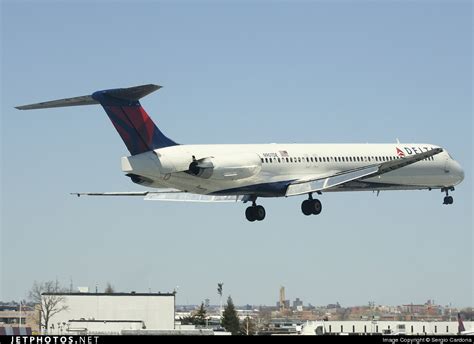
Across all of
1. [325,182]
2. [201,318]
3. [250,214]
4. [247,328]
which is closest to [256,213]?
[250,214]

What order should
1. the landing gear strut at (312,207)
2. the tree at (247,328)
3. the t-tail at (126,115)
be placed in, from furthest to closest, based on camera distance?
the landing gear strut at (312,207), the tree at (247,328), the t-tail at (126,115)

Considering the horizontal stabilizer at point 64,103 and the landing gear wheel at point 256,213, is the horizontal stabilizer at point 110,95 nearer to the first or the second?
the horizontal stabilizer at point 64,103

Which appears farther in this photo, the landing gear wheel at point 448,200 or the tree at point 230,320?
the landing gear wheel at point 448,200

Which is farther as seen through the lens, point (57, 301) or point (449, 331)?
point (57, 301)

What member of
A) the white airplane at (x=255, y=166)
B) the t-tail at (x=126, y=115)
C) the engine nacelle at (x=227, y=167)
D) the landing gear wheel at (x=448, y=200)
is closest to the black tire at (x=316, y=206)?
the white airplane at (x=255, y=166)

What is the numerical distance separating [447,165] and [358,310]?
11314 mm

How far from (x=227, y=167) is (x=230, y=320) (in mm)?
11836

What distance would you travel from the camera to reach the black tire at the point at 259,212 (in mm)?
74500

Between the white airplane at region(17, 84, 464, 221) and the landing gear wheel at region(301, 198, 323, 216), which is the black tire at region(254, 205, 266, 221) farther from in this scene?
the landing gear wheel at region(301, 198, 323, 216)

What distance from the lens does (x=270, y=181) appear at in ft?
236

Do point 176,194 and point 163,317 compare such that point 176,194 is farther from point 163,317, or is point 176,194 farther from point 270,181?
point 163,317

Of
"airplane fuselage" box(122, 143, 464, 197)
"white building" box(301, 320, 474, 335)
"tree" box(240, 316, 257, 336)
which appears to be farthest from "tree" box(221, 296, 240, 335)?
"airplane fuselage" box(122, 143, 464, 197)

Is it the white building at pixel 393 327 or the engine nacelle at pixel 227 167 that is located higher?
the engine nacelle at pixel 227 167

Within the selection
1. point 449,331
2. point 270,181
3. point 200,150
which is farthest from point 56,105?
point 449,331
